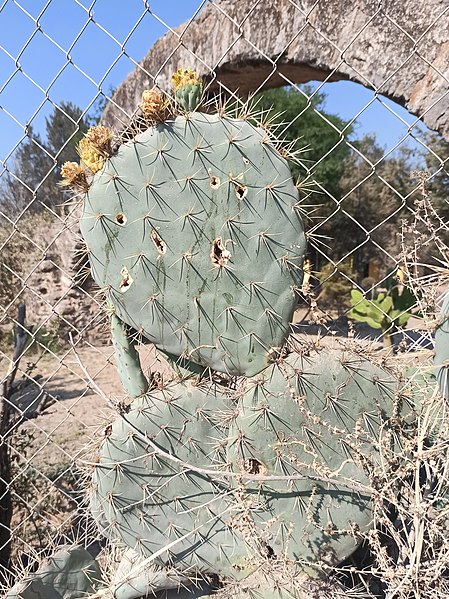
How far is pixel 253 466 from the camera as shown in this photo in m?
1.03

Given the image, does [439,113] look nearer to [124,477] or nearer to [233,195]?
[233,195]

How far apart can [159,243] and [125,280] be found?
10cm

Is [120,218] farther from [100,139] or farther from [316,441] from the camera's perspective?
[316,441]

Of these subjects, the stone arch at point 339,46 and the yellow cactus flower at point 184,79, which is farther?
the stone arch at point 339,46

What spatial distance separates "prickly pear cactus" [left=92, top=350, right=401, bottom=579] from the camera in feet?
3.19

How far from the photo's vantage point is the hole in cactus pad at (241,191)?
100 centimetres

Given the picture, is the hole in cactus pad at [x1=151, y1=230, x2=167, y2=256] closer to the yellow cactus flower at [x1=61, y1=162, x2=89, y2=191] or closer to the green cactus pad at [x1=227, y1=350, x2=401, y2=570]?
the yellow cactus flower at [x1=61, y1=162, x2=89, y2=191]

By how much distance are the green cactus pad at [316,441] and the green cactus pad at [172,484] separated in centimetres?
9

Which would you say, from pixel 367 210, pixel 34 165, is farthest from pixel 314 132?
pixel 34 165

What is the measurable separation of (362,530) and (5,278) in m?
5.74

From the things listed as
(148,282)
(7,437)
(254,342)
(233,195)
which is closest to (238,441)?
(254,342)

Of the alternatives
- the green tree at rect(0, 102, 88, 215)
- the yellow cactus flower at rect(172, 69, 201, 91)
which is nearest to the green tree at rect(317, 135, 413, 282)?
the green tree at rect(0, 102, 88, 215)

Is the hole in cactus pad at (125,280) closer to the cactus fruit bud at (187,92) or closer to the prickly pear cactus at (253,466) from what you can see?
the prickly pear cactus at (253,466)

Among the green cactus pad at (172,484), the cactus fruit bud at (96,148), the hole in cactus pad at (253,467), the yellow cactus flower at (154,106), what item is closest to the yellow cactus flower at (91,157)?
the cactus fruit bud at (96,148)
